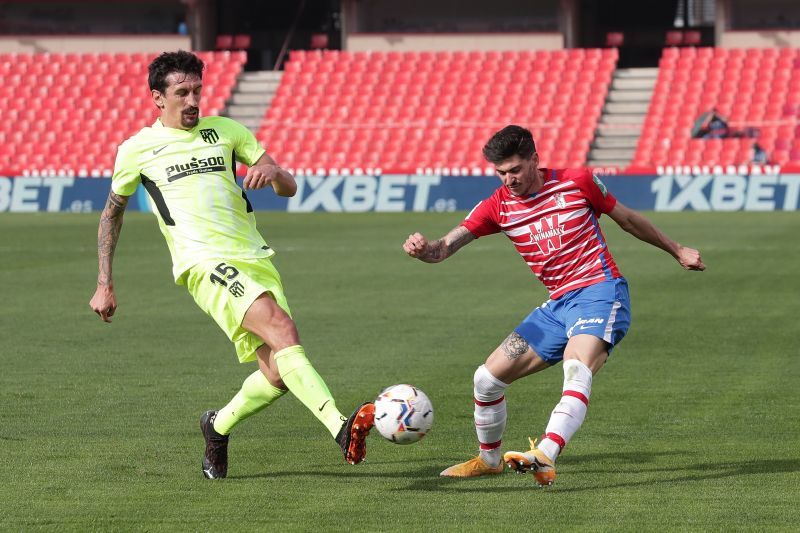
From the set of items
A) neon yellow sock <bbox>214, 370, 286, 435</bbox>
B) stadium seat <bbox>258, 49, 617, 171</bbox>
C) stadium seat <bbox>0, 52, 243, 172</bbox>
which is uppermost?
neon yellow sock <bbox>214, 370, 286, 435</bbox>

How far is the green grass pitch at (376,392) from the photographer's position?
252 inches

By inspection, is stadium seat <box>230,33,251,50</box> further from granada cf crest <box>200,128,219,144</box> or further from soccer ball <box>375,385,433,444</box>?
soccer ball <box>375,385,433,444</box>

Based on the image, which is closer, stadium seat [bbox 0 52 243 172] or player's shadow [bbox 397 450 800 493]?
player's shadow [bbox 397 450 800 493]

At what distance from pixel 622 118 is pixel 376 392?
93.5 ft

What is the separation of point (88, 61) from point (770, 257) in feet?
89.2

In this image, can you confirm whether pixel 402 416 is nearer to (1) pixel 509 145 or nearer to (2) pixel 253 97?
(1) pixel 509 145

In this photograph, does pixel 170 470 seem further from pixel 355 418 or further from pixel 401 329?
pixel 401 329

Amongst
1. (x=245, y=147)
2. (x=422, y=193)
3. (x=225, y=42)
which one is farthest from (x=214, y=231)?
(x=225, y=42)

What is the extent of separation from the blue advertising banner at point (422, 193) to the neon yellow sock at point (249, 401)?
22.1 meters

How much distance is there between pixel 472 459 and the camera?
7535 millimetres

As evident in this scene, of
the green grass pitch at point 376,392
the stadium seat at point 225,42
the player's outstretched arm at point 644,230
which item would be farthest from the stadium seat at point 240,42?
the player's outstretched arm at point 644,230

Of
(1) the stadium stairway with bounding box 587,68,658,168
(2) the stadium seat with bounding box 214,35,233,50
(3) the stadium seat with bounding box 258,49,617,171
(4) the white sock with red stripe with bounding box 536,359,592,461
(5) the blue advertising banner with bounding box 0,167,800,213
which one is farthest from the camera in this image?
(2) the stadium seat with bounding box 214,35,233,50

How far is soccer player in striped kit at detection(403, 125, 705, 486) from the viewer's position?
7150 millimetres

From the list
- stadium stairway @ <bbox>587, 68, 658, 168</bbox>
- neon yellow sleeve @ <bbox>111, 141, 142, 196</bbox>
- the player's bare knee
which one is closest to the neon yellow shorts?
neon yellow sleeve @ <bbox>111, 141, 142, 196</bbox>
